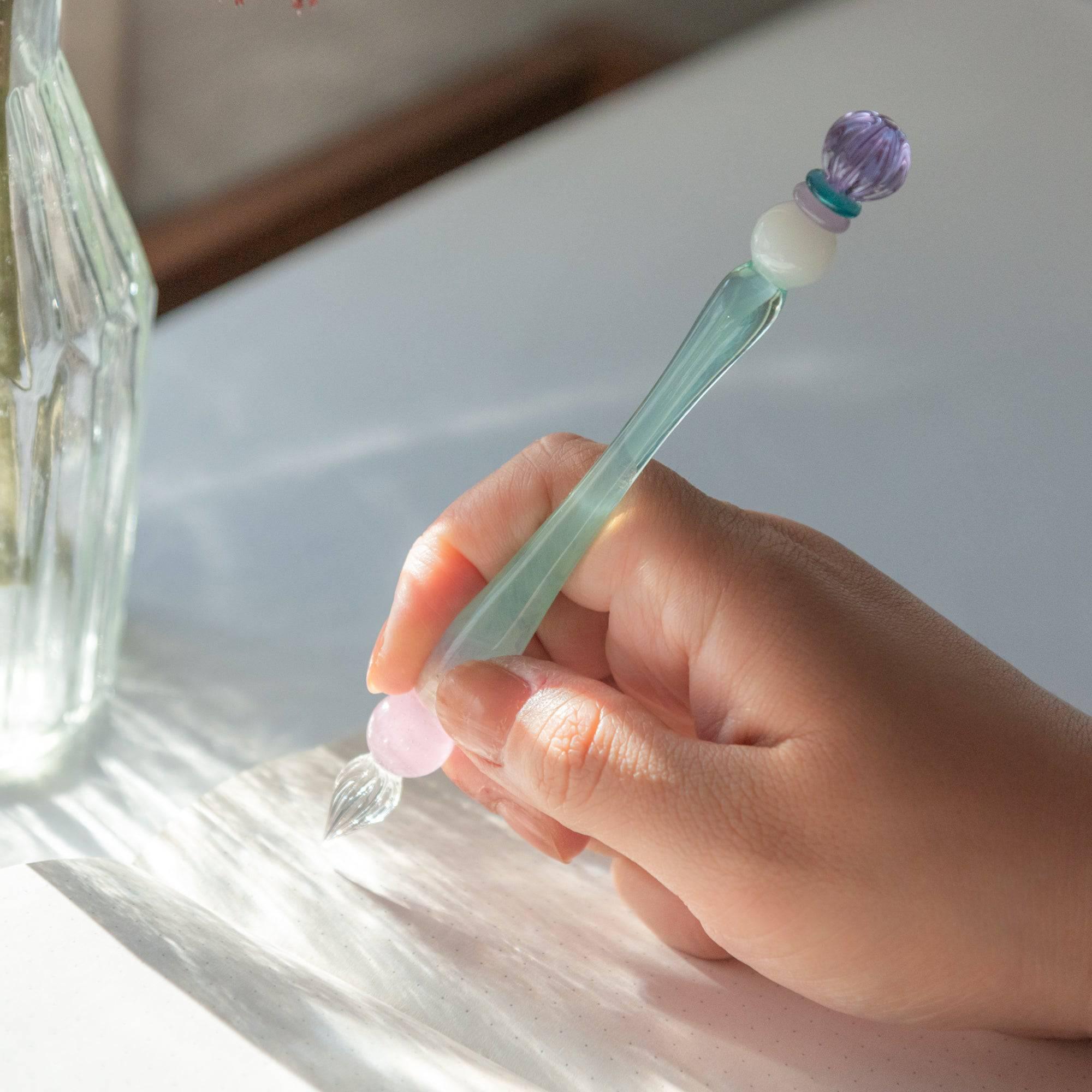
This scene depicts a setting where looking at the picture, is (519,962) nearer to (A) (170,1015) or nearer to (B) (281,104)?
(A) (170,1015)

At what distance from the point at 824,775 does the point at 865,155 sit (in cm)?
13

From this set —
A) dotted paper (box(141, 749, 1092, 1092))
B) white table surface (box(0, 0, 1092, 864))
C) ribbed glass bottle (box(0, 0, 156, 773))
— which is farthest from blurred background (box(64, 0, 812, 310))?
dotted paper (box(141, 749, 1092, 1092))

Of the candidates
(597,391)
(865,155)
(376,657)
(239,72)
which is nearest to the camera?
(865,155)

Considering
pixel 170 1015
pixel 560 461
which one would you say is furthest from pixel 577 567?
pixel 170 1015

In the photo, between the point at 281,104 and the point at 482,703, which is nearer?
the point at 482,703

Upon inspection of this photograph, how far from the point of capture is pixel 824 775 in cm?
29

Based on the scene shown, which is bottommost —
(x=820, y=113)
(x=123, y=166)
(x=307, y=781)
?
(x=123, y=166)

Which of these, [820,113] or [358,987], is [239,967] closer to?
[358,987]

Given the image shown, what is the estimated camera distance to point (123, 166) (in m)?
0.89

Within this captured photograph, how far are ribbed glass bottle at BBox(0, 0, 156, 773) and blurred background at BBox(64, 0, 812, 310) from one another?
0.47m

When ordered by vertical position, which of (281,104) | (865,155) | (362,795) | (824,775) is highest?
(865,155)

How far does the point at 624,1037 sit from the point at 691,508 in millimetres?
132

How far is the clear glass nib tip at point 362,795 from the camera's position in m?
0.37

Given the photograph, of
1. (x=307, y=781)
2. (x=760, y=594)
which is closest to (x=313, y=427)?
(x=307, y=781)
